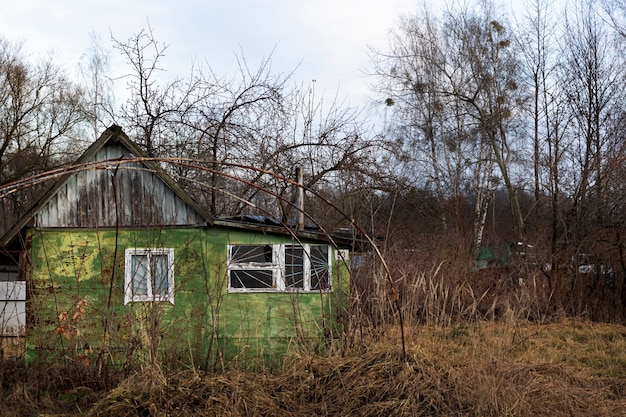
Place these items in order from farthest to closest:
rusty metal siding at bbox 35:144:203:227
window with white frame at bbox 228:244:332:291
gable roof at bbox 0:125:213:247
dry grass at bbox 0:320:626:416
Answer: window with white frame at bbox 228:244:332:291 < rusty metal siding at bbox 35:144:203:227 < gable roof at bbox 0:125:213:247 < dry grass at bbox 0:320:626:416

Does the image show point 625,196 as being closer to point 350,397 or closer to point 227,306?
point 227,306

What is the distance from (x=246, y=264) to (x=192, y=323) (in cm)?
140

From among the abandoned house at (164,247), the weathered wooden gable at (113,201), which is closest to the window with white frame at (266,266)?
the abandoned house at (164,247)

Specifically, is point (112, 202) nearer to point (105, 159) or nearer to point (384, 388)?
point (105, 159)

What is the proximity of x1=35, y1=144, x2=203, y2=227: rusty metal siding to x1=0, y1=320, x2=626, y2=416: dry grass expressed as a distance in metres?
4.04

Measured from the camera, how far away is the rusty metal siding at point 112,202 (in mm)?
11492

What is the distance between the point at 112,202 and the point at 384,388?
6.63m

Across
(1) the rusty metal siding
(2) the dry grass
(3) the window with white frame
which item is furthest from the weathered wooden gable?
(2) the dry grass

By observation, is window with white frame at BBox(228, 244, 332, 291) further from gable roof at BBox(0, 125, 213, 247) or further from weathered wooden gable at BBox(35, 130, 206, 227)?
weathered wooden gable at BBox(35, 130, 206, 227)

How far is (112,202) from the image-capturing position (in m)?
11.7

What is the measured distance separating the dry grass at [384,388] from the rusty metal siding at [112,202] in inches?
159

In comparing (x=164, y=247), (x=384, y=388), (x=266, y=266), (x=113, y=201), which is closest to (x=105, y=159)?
(x=113, y=201)

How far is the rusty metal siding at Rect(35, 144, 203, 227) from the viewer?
11.5m

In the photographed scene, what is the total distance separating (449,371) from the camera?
711 cm
